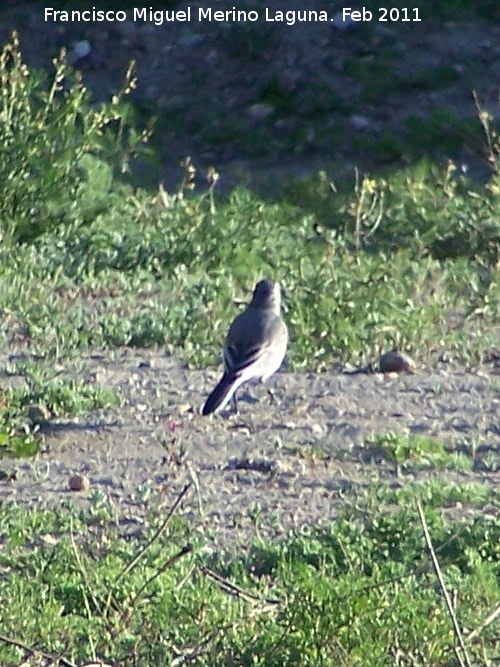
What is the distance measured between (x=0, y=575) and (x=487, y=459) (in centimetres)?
202

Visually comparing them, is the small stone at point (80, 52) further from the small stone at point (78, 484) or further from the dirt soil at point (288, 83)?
the small stone at point (78, 484)

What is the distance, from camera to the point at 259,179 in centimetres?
1295

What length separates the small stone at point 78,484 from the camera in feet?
20.4

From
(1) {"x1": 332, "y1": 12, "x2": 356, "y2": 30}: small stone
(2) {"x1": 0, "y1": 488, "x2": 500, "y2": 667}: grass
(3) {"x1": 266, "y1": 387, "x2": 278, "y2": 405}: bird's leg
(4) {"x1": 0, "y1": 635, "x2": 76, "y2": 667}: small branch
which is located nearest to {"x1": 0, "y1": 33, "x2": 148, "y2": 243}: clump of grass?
(3) {"x1": 266, "y1": 387, "x2": 278, "y2": 405}: bird's leg

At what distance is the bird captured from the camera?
22.4 feet

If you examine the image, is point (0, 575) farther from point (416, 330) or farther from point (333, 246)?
point (333, 246)

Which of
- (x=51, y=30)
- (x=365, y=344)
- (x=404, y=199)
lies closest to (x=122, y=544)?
(x=365, y=344)

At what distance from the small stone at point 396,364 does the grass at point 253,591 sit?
1.75 m

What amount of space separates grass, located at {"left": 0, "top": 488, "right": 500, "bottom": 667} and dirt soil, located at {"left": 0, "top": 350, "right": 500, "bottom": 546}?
0.75ft

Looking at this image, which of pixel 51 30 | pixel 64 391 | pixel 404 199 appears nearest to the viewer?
pixel 64 391

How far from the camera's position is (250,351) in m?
7.02

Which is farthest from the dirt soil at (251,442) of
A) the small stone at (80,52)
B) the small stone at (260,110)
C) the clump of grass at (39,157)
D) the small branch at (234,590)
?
the small stone at (80,52)

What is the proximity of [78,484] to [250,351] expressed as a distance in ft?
3.62

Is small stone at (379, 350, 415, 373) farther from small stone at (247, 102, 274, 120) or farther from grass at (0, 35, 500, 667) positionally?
small stone at (247, 102, 274, 120)
